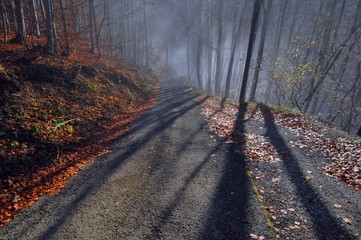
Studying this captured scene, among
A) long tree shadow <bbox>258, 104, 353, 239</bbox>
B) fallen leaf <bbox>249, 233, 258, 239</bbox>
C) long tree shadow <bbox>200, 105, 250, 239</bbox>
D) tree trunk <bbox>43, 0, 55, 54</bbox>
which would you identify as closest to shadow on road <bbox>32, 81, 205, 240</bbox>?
long tree shadow <bbox>200, 105, 250, 239</bbox>

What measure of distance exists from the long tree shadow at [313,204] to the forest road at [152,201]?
42.8 inches

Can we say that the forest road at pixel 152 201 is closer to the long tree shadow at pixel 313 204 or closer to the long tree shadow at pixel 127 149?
the long tree shadow at pixel 127 149

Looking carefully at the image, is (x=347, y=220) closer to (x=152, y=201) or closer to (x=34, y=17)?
(x=152, y=201)

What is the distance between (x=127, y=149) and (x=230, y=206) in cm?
432

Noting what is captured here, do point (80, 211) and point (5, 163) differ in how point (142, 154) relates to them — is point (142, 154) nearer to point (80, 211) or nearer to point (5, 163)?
point (80, 211)

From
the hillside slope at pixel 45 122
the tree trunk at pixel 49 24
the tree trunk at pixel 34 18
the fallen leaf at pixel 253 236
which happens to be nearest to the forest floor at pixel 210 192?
the fallen leaf at pixel 253 236

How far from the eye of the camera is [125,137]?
8523 millimetres

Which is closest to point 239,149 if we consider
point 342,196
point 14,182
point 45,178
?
point 342,196

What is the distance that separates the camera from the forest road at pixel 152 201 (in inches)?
152

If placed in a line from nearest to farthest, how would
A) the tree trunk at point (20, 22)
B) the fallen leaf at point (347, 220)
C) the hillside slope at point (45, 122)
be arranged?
1. the fallen leaf at point (347, 220)
2. the hillside slope at point (45, 122)
3. the tree trunk at point (20, 22)

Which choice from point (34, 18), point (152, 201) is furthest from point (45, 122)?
point (34, 18)

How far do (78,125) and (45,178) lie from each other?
3.19m

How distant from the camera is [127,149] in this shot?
7402mm

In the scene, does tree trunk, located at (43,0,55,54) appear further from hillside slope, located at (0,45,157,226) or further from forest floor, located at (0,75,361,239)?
forest floor, located at (0,75,361,239)
